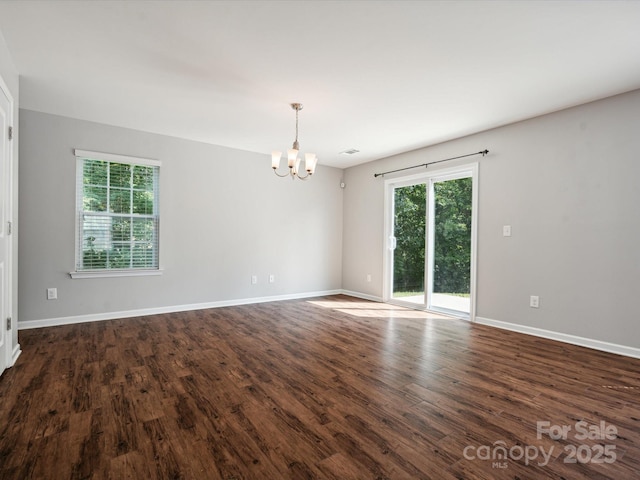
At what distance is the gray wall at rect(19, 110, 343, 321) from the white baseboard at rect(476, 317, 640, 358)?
3.11 metres

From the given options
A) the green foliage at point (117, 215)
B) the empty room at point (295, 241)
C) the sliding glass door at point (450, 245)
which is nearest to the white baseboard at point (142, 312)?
the empty room at point (295, 241)

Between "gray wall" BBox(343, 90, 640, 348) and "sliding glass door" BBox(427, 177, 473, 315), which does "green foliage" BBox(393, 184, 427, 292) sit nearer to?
"sliding glass door" BBox(427, 177, 473, 315)

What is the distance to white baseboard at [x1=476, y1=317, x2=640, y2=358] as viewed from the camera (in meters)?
3.00

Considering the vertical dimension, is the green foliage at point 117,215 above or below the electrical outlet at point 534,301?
A: above

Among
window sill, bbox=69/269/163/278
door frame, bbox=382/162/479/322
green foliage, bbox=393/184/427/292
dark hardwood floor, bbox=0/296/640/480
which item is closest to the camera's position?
dark hardwood floor, bbox=0/296/640/480

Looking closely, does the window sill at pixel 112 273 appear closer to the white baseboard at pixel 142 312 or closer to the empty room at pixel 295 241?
the empty room at pixel 295 241

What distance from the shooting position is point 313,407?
6.66ft

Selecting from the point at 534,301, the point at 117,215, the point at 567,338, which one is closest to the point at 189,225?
the point at 117,215

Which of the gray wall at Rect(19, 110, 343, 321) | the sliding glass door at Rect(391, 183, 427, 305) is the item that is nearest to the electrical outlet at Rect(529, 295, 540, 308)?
the sliding glass door at Rect(391, 183, 427, 305)

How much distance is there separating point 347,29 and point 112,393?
2988mm

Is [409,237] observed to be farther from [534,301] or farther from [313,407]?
[313,407]

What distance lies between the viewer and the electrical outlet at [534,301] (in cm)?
361

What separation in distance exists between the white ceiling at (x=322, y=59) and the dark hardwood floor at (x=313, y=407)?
2.51m

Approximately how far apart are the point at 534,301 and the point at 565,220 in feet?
3.16
